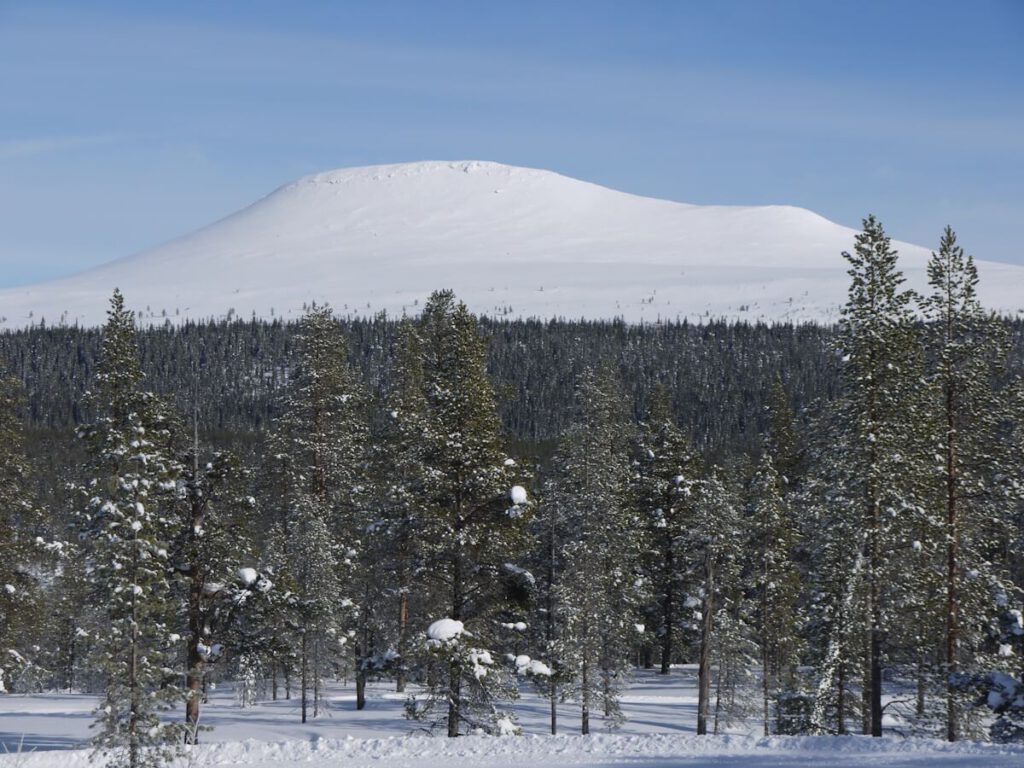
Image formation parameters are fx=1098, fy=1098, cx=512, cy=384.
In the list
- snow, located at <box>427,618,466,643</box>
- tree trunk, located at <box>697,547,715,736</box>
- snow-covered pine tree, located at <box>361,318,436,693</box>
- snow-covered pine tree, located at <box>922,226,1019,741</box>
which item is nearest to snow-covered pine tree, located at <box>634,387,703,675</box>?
tree trunk, located at <box>697,547,715,736</box>

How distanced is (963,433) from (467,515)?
1233 centimetres

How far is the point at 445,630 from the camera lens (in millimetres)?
25469

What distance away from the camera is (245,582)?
91.8 ft

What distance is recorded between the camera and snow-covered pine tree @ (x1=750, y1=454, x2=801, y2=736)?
127ft

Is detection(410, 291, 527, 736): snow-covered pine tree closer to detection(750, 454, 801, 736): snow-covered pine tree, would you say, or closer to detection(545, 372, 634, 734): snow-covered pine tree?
detection(545, 372, 634, 734): snow-covered pine tree

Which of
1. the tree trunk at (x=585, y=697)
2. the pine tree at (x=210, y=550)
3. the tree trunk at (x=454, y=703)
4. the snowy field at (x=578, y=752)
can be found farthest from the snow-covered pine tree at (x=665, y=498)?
the snowy field at (x=578, y=752)

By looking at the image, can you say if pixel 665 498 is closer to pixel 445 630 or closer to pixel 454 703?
pixel 454 703

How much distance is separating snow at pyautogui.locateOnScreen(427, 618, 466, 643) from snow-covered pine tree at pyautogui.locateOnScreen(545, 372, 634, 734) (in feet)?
22.0

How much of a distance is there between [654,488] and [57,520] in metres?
69.1

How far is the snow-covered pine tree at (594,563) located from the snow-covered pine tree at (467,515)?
5421mm

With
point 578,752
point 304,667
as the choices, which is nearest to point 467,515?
point 578,752

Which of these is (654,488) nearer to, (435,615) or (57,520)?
(435,615)

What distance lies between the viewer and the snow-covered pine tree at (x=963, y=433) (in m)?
26.6

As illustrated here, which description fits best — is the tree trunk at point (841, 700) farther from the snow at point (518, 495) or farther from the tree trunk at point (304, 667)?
the tree trunk at point (304, 667)
